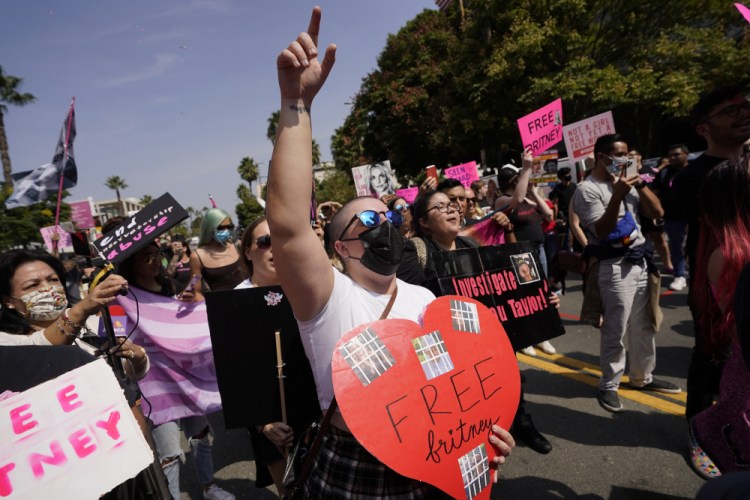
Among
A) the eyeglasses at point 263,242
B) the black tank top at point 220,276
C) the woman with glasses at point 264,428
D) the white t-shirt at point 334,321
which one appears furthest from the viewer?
the black tank top at point 220,276

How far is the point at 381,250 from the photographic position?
1616mm

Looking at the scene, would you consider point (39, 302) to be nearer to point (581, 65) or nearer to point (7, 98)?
point (581, 65)

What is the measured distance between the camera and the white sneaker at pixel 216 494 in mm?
2877

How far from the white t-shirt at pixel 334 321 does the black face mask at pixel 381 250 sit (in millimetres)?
104

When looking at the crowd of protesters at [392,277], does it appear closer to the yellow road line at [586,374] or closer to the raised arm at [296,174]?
the raised arm at [296,174]

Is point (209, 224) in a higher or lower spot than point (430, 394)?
higher

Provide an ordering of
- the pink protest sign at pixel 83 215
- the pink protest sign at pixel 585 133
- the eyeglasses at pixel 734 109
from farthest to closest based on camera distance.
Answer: the pink protest sign at pixel 83 215 → the pink protest sign at pixel 585 133 → the eyeglasses at pixel 734 109

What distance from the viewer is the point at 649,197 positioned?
12.0ft

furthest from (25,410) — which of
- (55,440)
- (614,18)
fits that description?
(614,18)

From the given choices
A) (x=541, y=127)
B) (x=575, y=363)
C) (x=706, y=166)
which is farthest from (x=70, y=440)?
(x=541, y=127)

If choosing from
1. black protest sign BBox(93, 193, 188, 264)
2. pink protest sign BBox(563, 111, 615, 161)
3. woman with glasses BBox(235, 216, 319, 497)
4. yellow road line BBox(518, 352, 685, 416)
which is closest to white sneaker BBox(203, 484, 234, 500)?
woman with glasses BBox(235, 216, 319, 497)

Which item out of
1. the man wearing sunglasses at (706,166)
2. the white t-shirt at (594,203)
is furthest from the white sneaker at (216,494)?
the white t-shirt at (594,203)

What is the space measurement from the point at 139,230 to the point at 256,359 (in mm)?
1047

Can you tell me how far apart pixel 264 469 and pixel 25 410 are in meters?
1.22
